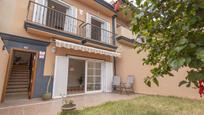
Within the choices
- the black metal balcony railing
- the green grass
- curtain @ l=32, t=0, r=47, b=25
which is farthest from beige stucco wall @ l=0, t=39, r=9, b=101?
the green grass

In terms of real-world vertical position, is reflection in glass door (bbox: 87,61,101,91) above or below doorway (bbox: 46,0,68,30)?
below

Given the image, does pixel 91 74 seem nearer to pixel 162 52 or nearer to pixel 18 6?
pixel 18 6

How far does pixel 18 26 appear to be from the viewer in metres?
7.55

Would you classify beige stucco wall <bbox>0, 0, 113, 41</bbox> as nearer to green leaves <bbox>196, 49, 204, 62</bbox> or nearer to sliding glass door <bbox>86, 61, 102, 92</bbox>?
sliding glass door <bbox>86, 61, 102, 92</bbox>

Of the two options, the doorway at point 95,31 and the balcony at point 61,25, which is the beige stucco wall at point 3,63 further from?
the doorway at point 95,31

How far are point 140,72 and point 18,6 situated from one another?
9.60m

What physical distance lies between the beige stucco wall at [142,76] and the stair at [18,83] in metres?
7.87

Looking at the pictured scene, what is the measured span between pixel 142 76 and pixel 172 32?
373 inches

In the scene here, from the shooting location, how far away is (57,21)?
1023 centimetres

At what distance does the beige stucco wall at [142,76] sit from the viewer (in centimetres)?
881

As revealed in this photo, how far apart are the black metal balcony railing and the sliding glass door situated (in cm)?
235

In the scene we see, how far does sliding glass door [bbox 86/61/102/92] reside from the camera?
1091 cm

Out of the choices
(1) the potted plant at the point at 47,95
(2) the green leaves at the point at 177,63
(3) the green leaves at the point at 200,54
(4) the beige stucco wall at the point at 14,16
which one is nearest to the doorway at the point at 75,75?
(1) the potted plant at the point at 47,95

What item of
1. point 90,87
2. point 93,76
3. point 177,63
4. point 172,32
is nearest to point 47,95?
point 90,87
